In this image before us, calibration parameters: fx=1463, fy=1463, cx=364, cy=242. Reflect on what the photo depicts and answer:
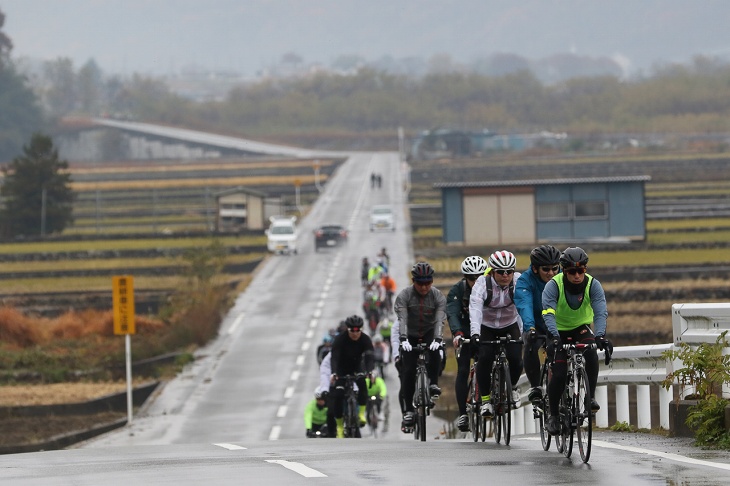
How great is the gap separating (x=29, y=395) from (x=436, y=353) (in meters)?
20.8

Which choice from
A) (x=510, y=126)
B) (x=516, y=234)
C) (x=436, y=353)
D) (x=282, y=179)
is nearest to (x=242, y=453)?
(x=436, y=353)

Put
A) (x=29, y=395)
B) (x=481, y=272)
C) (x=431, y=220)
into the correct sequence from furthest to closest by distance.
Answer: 1. (x=431, y=220)
2. (x=29, y=395)
3. (x=481, y=272)

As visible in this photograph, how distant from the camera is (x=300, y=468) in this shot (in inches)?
445

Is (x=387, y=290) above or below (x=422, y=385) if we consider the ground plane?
above

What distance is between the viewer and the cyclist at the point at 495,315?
13.6 metres

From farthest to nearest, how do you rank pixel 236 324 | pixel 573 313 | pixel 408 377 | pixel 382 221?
pixel 382 221 → pixel 236 324 → pixel 408 377 → pixel 573 313

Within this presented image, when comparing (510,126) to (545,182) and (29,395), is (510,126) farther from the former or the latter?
(29,395)

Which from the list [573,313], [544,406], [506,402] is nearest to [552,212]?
[506,402]

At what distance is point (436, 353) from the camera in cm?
1574

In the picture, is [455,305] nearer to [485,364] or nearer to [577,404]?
[485,364]

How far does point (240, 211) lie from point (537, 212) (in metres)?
21.1

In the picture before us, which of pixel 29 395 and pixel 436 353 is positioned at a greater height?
pixel 436 353

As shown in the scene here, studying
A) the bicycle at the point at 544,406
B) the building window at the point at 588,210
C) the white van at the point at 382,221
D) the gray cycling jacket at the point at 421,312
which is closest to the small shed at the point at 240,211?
the white van at the point at 382,221

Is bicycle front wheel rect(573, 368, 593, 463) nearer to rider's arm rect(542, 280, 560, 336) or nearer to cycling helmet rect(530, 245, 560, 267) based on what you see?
rider's arm rect(542, 280, 560, 336)
